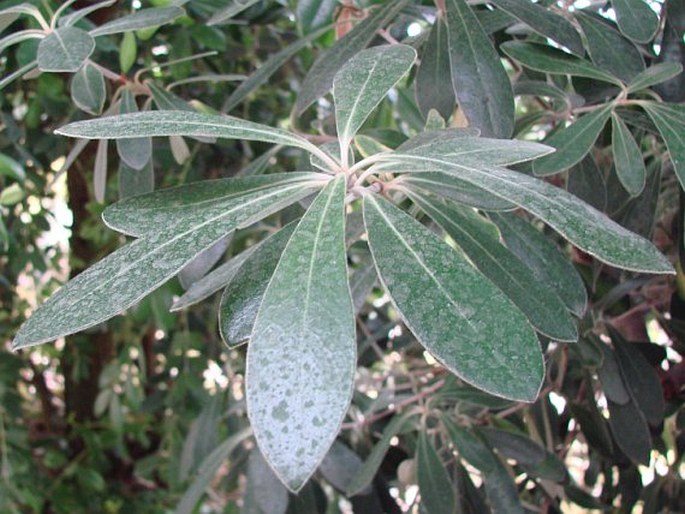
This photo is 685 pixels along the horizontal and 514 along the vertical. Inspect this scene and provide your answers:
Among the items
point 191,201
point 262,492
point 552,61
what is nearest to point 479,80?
point 552,61

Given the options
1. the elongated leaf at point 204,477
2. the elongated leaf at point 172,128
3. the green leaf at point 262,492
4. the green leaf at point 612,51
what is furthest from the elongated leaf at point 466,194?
the elongated leaf at point 204,477

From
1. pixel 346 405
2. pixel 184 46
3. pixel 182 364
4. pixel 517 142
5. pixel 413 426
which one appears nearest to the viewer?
pixel 346 405

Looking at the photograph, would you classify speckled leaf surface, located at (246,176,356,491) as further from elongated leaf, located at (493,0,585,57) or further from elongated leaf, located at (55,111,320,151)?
elongated leaf, located at (493,0,585,57)

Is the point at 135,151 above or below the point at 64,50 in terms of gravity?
below

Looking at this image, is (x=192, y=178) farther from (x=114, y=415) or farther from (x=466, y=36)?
(x=466, y=36)

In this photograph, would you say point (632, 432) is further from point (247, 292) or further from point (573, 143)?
point (247, 292)

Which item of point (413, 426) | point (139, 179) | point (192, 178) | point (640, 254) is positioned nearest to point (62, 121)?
point (192, 178)
